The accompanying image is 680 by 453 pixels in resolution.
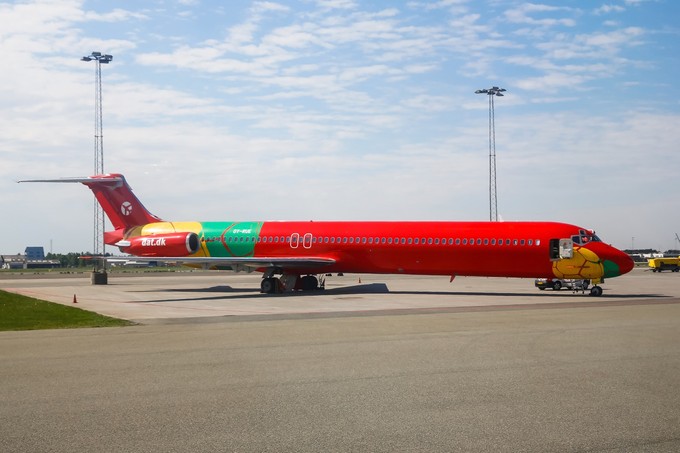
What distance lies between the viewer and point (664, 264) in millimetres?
82938

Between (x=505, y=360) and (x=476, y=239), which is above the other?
(x=476, y=239)

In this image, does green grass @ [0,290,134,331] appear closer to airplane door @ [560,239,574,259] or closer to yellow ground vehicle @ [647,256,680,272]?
airplane door @ [560,239,574,259]

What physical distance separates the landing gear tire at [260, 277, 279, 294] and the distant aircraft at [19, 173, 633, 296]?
54 mm

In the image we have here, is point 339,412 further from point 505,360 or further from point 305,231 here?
point 305,231

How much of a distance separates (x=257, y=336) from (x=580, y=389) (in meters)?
→ 9.39

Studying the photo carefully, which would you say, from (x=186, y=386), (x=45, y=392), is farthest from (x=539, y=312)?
(x=45, y=392)

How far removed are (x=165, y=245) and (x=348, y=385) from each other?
3358cm

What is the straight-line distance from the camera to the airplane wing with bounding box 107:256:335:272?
38.8 m

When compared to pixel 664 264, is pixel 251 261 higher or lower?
higher

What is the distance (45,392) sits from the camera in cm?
1124

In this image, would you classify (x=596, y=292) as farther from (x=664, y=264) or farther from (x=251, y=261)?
(x=664, y=264)

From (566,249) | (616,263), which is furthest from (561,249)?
(616,263)

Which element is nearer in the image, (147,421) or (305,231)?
(147,421)

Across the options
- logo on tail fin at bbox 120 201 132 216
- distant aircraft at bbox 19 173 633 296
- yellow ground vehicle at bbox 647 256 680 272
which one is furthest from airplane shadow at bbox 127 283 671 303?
yellow ground vehicle at bbox 647 256 680 272
